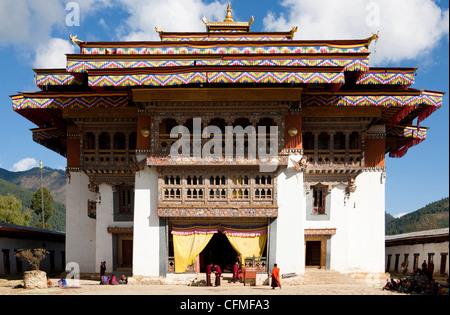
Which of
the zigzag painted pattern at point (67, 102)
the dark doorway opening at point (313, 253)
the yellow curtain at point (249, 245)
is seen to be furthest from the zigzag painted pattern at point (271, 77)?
the dark doorway opening at point (313, 253)

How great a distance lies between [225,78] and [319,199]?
21.2 feet

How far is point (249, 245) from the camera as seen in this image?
712 inches

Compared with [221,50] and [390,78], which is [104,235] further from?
[390,78]

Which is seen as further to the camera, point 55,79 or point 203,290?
point 55,79

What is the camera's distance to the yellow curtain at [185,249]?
18047mm

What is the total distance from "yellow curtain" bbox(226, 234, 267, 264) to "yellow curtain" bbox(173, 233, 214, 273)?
0.99m

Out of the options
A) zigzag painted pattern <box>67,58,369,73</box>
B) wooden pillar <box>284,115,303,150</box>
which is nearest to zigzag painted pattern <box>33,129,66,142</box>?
zigzag painted pattern <box>67,58,369,73</box>

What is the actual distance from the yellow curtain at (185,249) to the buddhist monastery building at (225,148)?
36 millimetres

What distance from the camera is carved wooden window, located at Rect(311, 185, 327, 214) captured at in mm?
20000

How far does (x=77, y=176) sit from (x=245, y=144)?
749 cm

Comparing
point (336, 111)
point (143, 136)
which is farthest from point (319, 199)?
point (143, 136)
